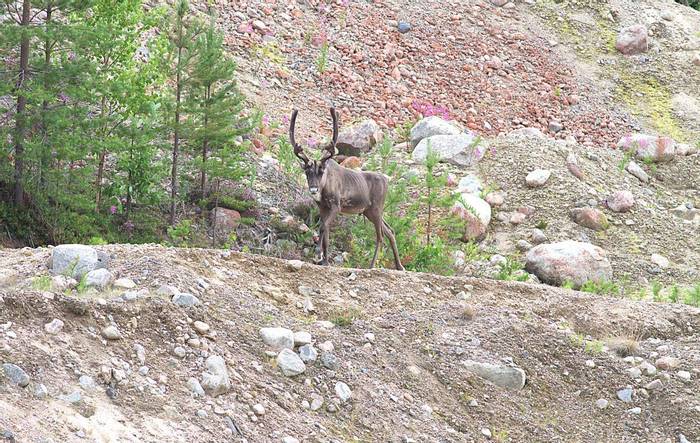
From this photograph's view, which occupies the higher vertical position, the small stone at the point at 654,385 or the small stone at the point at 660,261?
the small stone at the point at 654,385

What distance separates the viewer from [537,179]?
804 inches

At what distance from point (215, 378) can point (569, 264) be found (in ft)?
37.4

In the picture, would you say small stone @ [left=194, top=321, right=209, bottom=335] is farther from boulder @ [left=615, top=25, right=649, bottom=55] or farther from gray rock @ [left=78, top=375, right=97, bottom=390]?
boulder @ [left=615, top=25, right=649, bottom=55]

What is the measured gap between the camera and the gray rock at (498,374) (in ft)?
29.1

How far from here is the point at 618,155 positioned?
23.2 meters

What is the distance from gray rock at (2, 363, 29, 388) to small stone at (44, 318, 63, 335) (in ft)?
2.04

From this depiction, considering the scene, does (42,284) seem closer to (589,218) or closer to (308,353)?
(308,353)

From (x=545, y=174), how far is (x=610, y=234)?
1895mm

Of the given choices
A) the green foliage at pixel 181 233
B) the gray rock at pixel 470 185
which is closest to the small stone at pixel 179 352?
the green foliage at pixel 181 233

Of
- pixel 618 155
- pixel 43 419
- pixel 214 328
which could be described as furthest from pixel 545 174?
pixel 43 419

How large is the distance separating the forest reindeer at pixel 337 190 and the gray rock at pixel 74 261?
4.22 metres

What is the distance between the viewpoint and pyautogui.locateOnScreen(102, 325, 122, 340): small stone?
6867 millimetres

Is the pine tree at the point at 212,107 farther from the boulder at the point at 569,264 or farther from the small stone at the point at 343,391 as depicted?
the small stone at the point at 343,391

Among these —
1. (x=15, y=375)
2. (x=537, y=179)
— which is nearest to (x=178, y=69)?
(x=537, y=179)
